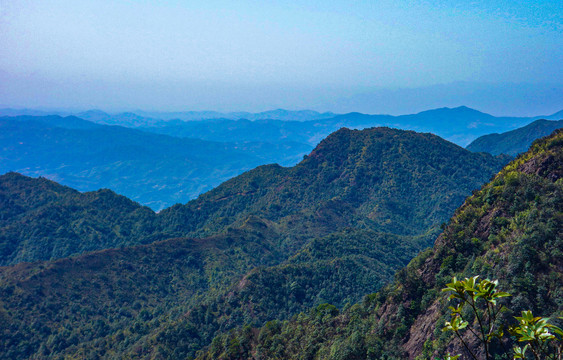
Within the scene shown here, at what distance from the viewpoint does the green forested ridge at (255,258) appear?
63469 mm

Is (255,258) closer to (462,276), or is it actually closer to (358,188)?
(358,188)

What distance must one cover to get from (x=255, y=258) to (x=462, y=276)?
7098cm

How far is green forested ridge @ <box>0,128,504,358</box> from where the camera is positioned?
63.5 metres

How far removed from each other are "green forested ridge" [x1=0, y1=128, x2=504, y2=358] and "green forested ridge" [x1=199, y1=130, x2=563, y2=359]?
82.7 ft

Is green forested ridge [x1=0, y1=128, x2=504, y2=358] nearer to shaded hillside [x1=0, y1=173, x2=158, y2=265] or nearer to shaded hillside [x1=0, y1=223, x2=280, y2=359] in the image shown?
shaded hillside [x1=0, y1=223, x2=280, y2=359]

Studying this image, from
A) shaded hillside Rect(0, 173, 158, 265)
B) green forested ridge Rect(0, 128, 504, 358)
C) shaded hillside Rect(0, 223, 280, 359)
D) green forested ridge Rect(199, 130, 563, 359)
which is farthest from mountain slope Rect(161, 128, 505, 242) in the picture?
green forested ridge Rect(199, 130, 563, 359)

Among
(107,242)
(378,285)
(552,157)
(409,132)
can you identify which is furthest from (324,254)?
(409,132)

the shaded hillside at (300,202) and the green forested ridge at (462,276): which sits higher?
the green forested ridge at (462,276)

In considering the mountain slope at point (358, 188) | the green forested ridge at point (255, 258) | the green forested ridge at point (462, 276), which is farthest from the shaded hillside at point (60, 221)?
the green forested ridge at point (462, 276)

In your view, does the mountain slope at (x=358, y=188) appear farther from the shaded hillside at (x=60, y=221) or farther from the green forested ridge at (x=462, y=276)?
the green forested ridge at (x=462, y=276)

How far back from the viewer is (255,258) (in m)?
95.7

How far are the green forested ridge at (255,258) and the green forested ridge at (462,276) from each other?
992 inches

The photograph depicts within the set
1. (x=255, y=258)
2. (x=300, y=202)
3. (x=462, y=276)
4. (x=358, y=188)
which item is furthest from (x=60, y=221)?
(x=462, y=276)

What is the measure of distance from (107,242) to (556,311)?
126297 mm
